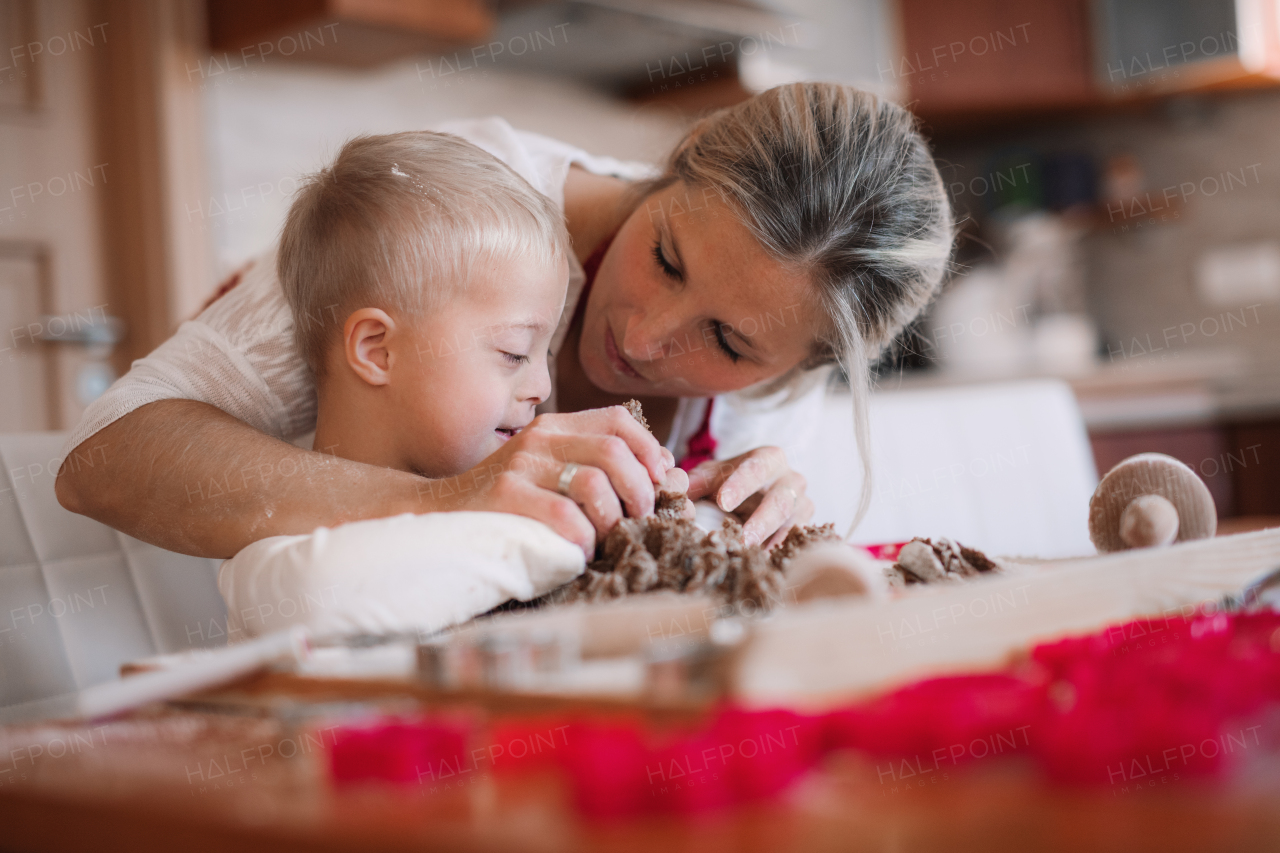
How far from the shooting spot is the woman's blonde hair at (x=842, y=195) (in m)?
1.02

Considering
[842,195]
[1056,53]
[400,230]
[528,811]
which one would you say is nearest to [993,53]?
[1056,53]

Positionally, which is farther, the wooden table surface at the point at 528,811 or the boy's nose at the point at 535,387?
the boy's nose at the point at 535,387

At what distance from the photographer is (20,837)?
418 mm

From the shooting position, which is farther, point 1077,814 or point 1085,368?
point 1085,368

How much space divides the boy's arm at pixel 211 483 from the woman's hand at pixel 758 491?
0.95 feet

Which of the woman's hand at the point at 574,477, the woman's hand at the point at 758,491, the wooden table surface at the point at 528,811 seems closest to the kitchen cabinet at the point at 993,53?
the woman's hand at the point at 758,491

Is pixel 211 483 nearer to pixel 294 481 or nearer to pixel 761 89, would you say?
pixel 294 481

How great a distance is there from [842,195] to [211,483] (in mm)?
616

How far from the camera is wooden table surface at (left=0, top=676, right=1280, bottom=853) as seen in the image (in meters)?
0.31

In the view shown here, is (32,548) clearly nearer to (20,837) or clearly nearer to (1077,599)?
(20,837)

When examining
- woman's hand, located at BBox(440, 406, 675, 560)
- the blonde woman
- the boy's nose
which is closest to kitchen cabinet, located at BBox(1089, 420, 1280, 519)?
the blonde woman

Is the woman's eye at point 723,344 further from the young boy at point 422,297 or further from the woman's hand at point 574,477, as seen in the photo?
the woman's hand at point 574,477

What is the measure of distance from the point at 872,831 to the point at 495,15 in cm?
248

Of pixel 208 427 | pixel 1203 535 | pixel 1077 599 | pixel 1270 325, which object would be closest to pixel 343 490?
pixel 208 427
